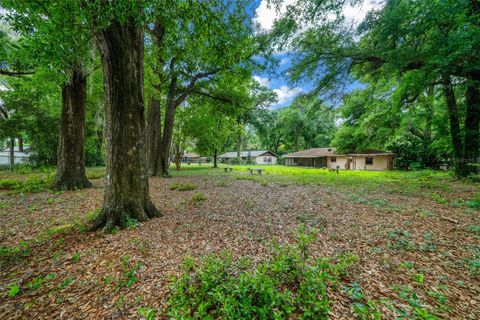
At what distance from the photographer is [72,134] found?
6.71m

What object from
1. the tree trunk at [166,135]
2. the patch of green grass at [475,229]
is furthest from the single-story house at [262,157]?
the patch of green grass at [475,229]

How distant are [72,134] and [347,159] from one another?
3071cm

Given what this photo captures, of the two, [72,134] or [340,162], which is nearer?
[72,134]

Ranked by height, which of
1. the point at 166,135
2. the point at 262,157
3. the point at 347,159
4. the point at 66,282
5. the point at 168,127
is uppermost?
the point at 168,127

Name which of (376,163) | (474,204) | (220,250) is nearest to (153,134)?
(220,250)

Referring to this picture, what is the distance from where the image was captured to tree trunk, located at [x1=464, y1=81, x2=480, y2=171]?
9227 mm

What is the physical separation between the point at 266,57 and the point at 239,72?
1232 mm

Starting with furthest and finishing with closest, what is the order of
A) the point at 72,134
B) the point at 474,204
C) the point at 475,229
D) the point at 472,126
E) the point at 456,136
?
the point at 456,136 < the point at 472,126 < the point at 72,134 < the point at 474,204 < the point at 475,229

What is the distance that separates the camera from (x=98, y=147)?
2064 cm

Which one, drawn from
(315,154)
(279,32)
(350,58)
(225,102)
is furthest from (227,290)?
(315,154)

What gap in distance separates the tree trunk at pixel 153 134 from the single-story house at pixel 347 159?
688 inches

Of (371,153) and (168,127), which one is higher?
(168,127)

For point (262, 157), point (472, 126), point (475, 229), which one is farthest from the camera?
point (262, 157)

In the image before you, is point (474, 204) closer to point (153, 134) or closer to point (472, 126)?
point (472, 126)
